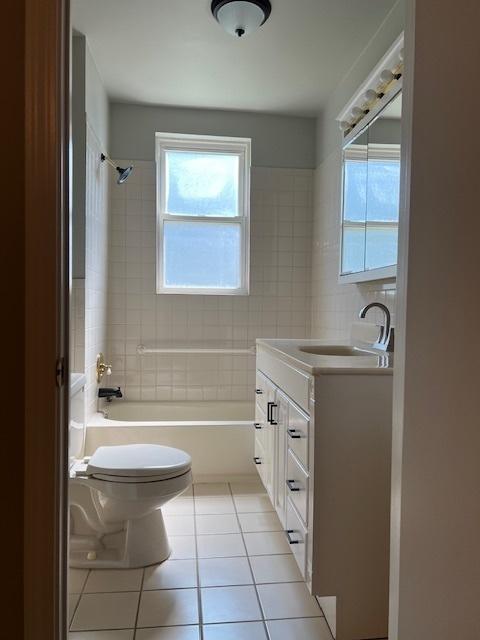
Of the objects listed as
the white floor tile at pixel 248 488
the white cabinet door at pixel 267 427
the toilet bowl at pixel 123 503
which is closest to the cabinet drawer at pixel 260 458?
the white cabinet door at pixel 267 427

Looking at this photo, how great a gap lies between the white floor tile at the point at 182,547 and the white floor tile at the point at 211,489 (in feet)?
1.65

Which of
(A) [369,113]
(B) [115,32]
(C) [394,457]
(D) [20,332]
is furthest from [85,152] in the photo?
(C) [394,457]

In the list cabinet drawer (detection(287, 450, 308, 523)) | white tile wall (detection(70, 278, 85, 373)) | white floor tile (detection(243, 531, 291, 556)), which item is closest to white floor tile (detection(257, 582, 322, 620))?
white floor tile (detection(243, 531, 291, 556))

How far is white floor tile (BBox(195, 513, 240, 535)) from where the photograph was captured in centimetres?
229

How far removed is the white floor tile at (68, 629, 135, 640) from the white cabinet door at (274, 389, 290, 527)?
682mm

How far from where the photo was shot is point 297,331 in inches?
142

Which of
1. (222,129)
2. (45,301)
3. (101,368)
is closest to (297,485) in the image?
(45,301)

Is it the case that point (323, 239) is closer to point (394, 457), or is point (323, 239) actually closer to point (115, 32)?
point (115, 32)

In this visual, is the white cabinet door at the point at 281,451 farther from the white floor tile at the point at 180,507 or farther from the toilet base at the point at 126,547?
the white floor tile at the point at 180,507

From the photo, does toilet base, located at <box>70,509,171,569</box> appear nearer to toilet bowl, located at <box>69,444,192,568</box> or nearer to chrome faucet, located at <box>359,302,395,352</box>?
toilet bowl, located at <box>69,444,192,568</box>

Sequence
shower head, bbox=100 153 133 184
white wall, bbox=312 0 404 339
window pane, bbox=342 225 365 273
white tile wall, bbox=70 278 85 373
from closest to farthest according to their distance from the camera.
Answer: white wall, bbox=312 0 404 339
window pane, bbox=342 225 365 273
white tile wall, bbox=70 278 85 373
shower head, bbox=100 153 133 184

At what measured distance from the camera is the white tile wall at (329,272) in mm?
2779

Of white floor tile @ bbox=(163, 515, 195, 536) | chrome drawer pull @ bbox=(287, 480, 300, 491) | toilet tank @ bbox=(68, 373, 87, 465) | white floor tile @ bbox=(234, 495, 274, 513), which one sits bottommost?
white floor tile @ bbox=(163, 515, 195, 536)

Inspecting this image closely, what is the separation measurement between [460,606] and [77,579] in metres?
1.45
